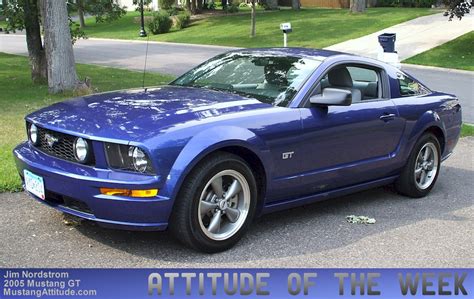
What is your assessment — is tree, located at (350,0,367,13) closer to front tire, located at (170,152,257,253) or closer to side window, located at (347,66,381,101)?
side window, located at (347,66,381,101)

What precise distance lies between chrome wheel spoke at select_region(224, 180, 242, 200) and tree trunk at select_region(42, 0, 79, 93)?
8.38 meters

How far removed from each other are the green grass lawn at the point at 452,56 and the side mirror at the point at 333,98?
16.4 metres

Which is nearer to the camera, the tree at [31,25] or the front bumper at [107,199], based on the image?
the front bumper at [107,199]

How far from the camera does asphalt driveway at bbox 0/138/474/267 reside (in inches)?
167

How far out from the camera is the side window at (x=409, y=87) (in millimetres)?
6004

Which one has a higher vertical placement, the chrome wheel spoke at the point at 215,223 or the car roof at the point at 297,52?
the car roof at the point at 297,52

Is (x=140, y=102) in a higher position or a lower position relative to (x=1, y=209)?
higher

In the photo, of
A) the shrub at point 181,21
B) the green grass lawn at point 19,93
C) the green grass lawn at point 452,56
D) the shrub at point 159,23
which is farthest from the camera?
the shrub at point 181,21

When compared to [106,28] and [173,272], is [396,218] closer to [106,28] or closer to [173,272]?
[173,272]

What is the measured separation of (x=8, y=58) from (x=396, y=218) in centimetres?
2027

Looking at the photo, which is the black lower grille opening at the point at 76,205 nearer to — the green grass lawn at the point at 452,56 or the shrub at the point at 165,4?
the green grass lawn at the point at 452,56

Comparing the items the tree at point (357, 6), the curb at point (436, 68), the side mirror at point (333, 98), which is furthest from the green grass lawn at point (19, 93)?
the tree at point (357, 6)

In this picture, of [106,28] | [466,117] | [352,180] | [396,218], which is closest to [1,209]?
[352,180]

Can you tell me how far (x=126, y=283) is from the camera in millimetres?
3846
